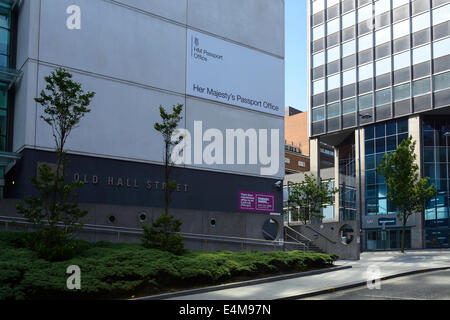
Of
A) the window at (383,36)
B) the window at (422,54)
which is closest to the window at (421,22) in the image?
the window at (422,54)

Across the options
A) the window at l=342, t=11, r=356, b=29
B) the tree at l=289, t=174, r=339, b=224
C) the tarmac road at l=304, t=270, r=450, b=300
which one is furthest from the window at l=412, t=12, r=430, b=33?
the tarmac road at l=304, t=270, r=450, b=300

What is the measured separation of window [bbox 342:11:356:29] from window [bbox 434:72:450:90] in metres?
14.1

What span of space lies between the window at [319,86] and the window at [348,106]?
4.01m

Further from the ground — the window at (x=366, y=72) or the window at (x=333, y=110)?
the window at (x=366, y=72)

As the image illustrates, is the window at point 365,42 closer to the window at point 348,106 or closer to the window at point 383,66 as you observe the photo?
the window at point 383,66

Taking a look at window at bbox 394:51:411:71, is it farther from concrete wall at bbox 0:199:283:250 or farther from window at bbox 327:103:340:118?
concrete wall at bbox 0:199:283:250

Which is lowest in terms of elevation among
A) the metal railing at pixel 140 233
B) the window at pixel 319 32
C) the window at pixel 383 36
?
the metal railing at pixel 140 233

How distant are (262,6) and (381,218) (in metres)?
33.9

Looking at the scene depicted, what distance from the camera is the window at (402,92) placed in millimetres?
59812

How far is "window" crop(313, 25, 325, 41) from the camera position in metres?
70.1

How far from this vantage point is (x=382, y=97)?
62250mm

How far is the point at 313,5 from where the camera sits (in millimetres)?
71812
